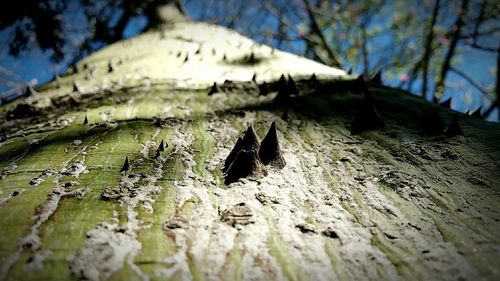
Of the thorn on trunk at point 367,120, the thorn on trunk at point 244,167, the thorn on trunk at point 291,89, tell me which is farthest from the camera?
the thorn on trunk at point 291,89

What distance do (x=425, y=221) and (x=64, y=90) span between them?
98.0 inches

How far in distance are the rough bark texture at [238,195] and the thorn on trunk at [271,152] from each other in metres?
0.07

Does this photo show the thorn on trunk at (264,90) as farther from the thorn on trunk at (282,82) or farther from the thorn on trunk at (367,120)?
the thorn on trunk at (367,120)

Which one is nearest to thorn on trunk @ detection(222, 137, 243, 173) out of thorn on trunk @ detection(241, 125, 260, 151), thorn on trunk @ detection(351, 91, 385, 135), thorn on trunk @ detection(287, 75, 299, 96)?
thorn on trunk @ detection(241, 125, 260, 151)

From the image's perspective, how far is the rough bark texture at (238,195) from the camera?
2.88ft

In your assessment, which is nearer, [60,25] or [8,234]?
[8,234]

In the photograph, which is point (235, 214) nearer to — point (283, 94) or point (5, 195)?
point (5, 195)

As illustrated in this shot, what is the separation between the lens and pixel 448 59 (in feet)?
27.4

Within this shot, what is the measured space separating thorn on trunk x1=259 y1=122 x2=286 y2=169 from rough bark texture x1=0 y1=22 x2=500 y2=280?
7 cm

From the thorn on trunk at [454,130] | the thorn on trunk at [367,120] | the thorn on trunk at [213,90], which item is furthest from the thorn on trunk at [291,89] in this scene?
the thorn on trunk at [454,130]

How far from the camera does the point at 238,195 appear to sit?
1.22m

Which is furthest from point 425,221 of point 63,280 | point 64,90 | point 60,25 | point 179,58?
point 60,25

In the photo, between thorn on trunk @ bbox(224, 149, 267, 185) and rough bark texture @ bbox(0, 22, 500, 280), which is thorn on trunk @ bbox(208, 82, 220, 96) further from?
thorn on trunk @ bbox(224, 149, 267, 185)

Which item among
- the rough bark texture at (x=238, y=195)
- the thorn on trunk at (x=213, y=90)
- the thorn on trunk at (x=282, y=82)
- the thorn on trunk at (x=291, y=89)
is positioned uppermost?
the thorn on trunk at (x=213, y=90)
